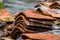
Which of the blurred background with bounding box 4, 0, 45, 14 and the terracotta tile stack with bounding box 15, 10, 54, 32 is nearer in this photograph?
the terracotta tile stack with bounding box 15, 10, 54, 32

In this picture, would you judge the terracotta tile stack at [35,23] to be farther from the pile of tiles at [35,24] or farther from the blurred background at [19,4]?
the blurred background at [19,4]

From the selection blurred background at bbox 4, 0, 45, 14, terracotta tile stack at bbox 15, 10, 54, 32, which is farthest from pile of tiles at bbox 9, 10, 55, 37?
blurred background at bbox 4, 0, 45, 14

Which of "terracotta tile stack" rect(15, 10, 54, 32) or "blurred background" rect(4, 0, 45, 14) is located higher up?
"blurred background" rect(4, 0, 45, 14)

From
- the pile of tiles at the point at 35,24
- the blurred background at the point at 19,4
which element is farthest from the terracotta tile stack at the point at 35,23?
the blurred background at the point at 19,4

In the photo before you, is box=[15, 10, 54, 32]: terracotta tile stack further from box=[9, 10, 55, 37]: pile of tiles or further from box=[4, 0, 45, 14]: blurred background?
box=[4, 0, 45, 14]: blurred background

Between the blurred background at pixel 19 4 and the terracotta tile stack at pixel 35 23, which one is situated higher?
the blurred background at pixel 19 4

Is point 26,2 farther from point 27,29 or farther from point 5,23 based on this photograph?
point 27,29

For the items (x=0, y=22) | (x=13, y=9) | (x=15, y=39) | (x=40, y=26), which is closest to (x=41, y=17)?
(x=40, y=26)

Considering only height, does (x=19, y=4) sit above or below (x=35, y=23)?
above

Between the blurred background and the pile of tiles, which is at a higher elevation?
the blurred background

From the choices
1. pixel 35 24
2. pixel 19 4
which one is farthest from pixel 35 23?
pixel 19 4

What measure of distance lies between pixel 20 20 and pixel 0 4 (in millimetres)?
1981

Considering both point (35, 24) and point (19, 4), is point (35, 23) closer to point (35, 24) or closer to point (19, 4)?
point (35, 24)

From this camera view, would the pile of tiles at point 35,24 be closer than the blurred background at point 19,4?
Yes
